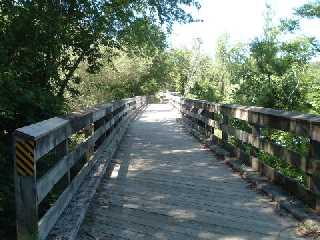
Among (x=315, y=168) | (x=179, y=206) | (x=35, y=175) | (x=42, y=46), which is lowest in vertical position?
(x=179, y=206)

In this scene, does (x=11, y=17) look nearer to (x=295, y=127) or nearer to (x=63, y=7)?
(x=63, y=7)

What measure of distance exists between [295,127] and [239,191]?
1.36 metres

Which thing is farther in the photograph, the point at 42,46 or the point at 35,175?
the point at 42,46

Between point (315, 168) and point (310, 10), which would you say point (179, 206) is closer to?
point (315, 168)

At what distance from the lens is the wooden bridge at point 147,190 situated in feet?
12.4

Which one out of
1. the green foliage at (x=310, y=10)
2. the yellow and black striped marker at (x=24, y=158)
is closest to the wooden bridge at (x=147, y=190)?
the yellow and black striped marker at (x=24, y=158)

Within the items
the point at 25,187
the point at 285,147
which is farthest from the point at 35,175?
the point at 285,147

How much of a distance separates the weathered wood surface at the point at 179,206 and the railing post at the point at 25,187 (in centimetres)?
89

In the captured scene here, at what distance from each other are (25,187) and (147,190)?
283 centimetres

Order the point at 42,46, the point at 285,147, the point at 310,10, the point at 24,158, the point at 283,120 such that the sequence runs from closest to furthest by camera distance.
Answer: the point at 24,158, the point at 283,120, the point at 285,147, the point at 42,46, the point at 310,10

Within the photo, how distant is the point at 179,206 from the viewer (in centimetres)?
538

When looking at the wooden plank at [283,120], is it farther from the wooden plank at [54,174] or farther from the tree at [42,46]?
the tree at [42,46]

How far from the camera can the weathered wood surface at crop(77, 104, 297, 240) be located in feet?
14.7

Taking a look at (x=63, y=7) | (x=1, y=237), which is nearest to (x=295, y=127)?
(x=1, y=237)
